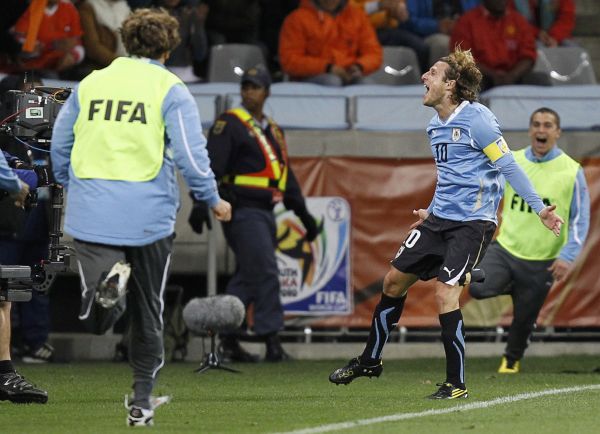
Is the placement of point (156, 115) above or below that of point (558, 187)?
above

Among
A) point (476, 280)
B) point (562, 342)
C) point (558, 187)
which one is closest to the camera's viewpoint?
point (476, 280)

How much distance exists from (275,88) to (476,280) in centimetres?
615

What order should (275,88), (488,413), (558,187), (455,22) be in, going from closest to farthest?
1. (488,413)
2. (558,187)
3. (275,88)
4. (455,22)

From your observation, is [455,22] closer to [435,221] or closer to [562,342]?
[562,342]

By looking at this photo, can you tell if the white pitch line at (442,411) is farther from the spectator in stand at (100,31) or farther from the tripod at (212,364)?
the spectator in stand at (100,31)

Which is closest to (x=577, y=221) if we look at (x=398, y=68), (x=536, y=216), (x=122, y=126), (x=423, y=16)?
(x=536, y=216)

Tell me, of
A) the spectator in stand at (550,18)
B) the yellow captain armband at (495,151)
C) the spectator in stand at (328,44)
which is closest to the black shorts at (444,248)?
the yellow captain armband at (495,151)

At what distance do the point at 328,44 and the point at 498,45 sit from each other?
1.78 metres

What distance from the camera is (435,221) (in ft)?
31.7

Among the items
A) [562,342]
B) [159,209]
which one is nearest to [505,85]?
[562,342]

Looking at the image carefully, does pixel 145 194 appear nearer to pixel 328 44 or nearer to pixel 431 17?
pixel 328 44

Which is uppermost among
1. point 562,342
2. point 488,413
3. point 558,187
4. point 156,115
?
point 156,115

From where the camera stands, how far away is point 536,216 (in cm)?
→ 1227

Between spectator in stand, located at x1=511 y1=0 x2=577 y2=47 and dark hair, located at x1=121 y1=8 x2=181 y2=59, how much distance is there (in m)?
10.1
